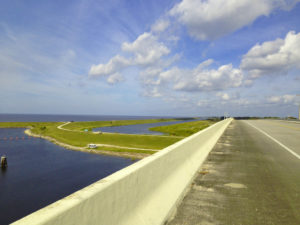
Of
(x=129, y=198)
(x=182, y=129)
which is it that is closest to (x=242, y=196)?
(x=129, y=198)

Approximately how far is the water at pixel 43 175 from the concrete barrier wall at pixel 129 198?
25223 mm

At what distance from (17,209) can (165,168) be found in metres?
27.6

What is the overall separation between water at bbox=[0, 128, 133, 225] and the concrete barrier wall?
25.2 meters

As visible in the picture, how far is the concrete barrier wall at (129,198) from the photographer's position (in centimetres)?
178

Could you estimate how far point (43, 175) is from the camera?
116 feet

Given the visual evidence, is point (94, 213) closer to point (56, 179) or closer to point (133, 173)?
point (133, 173)

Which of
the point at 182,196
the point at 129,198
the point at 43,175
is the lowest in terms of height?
the point at 43,175

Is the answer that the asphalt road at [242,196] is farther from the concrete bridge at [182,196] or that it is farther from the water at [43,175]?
the water at [43,175]

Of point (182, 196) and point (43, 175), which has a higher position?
point (182, 196)

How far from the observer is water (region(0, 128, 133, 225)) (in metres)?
25.2

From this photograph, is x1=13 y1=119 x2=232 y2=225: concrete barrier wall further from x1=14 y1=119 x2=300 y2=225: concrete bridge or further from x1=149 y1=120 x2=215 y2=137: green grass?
x1=149 y1=120 x2=215 y2=137: green grass

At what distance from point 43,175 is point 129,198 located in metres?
39.0

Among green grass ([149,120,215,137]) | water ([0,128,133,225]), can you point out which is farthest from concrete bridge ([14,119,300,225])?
green grass ([149,120,215,137])

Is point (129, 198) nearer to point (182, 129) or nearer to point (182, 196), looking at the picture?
point (182, 196)
